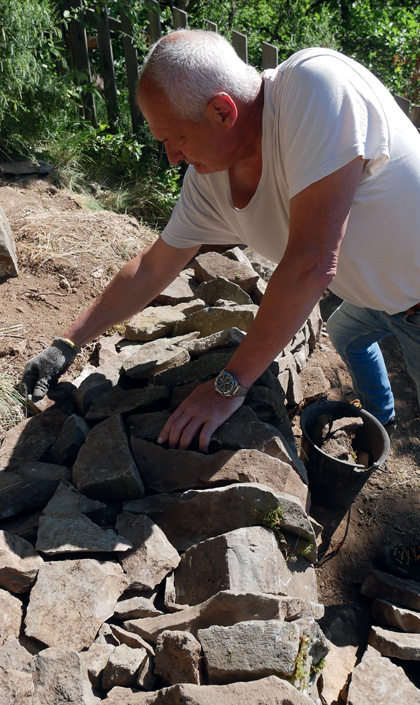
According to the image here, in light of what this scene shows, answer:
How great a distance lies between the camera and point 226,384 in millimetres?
2303

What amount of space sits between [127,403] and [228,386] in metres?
0.71

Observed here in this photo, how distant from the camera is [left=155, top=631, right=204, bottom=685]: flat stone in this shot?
1.74m

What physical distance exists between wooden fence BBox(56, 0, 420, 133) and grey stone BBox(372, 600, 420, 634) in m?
4.98

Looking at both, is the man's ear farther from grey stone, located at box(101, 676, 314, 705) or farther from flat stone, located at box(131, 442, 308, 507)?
grey stone, located at box(101, 676, 314, 705)

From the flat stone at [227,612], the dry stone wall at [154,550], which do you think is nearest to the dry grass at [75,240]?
the dry stone wall at [154,550]

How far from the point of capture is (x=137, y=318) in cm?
377

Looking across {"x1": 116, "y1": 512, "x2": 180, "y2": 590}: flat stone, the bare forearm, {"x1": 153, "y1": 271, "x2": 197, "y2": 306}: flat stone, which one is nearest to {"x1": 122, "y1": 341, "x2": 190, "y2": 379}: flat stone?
the bare forearm

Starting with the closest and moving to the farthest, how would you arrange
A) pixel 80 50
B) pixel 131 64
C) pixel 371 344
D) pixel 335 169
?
pixel 335 169
pixel 371 344
pixel 80 50
pixel 131 64

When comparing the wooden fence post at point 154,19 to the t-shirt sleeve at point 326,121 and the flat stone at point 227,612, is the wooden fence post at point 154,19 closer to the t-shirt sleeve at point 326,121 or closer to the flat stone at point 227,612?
the t-shirt sleeve at point 326,121

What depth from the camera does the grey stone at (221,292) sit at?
12.6 feet

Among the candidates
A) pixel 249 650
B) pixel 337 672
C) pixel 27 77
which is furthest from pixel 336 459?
pixel 27 77

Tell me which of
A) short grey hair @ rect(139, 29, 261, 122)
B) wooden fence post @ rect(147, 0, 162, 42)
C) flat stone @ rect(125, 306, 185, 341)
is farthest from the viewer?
wooden fence post @ rect(147, 0, 162, 42)

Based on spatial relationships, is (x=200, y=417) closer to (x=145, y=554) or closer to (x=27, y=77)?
(x=145, y=554)

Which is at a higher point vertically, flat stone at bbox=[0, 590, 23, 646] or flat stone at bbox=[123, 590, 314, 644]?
flat stone at bbox=[123, 590, 314, 644]
